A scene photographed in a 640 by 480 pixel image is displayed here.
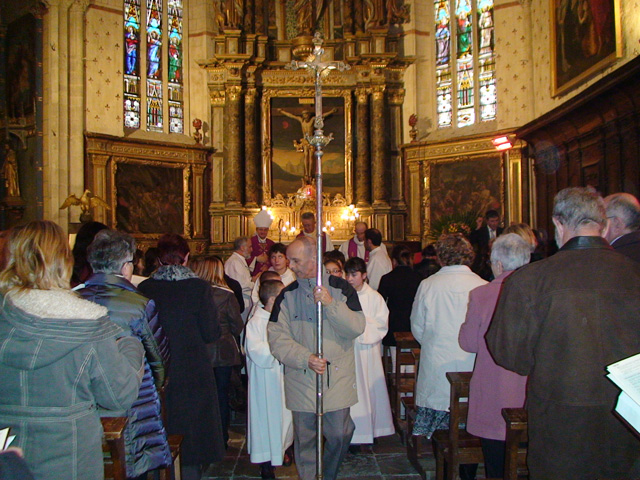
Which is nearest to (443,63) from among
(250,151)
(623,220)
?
(250,151)

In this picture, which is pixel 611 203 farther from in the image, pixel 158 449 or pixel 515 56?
pixel 515 56

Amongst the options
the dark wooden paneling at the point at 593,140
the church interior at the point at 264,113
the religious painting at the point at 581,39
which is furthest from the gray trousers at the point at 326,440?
the church interior at the point at 264,113

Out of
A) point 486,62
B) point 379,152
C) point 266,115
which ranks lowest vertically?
point 379,152

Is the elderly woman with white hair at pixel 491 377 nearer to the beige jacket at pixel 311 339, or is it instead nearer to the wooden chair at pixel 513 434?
the wooden chair at pixel 513 434

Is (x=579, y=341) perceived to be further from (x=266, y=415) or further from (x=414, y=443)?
(x=266, y=415)

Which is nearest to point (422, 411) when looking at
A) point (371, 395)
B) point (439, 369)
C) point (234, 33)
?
point (439, 369)

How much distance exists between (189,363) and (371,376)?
1963 mm

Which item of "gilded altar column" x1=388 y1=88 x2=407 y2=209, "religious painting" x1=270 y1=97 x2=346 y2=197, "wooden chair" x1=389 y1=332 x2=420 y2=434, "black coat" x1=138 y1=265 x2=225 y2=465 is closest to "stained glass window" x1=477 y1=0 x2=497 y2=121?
"gilded altar column" x1=388 y1=88 x2=407 y2=209

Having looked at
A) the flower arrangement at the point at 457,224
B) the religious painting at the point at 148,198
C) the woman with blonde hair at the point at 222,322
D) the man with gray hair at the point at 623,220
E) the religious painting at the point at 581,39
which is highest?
the religious painting at the point at 581,39

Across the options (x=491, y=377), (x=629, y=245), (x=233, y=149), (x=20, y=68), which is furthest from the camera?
(x=233, y=149)

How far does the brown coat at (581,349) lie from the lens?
2.71 m

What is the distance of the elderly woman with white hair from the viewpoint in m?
3.75

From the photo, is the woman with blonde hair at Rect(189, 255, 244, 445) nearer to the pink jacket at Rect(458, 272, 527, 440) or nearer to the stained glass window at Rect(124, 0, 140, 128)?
the pink jacket at Rect(458, 272, 527, 440)

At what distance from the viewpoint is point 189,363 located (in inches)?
175
